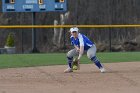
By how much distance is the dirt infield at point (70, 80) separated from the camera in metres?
11.4

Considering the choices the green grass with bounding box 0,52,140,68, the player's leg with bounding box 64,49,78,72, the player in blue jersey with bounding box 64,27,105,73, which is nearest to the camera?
the player in blue jersey with bounding box 64,27,105,73

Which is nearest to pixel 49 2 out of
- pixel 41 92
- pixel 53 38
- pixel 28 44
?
pixel 28 44

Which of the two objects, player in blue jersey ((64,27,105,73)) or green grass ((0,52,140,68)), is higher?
player in blue jersey ((64,27,105,73))

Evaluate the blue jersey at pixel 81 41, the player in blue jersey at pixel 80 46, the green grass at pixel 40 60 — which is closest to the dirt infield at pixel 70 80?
the player in blue jersey at pixel 80 46

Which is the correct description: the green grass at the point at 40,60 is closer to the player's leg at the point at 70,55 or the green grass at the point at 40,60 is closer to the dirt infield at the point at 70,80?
the dirt infield at the point at 70,80

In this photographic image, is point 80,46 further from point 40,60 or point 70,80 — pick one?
point 40,60

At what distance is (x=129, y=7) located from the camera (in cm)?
4588

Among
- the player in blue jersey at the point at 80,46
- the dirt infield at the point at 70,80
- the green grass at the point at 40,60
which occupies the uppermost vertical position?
the player in blue jersey at the point at 80,46

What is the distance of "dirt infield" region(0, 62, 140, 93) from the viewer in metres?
11.4

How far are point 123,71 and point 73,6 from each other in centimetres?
3013

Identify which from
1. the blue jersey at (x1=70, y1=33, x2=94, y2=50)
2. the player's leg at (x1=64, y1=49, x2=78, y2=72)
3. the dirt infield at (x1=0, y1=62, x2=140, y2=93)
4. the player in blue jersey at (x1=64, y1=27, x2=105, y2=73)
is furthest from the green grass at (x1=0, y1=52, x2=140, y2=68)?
the blue jersey at (x1=70, y1=33, x2=94, y2=50)

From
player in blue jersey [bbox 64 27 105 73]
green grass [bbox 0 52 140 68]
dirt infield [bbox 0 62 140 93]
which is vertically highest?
player in blue jersey [bbox 64 27 105 73]

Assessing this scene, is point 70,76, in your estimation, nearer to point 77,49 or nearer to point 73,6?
point 77,49

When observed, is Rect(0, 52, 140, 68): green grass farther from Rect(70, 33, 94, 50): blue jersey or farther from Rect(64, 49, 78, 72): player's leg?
Rect(70, 33, 94, 50): blue jersey
